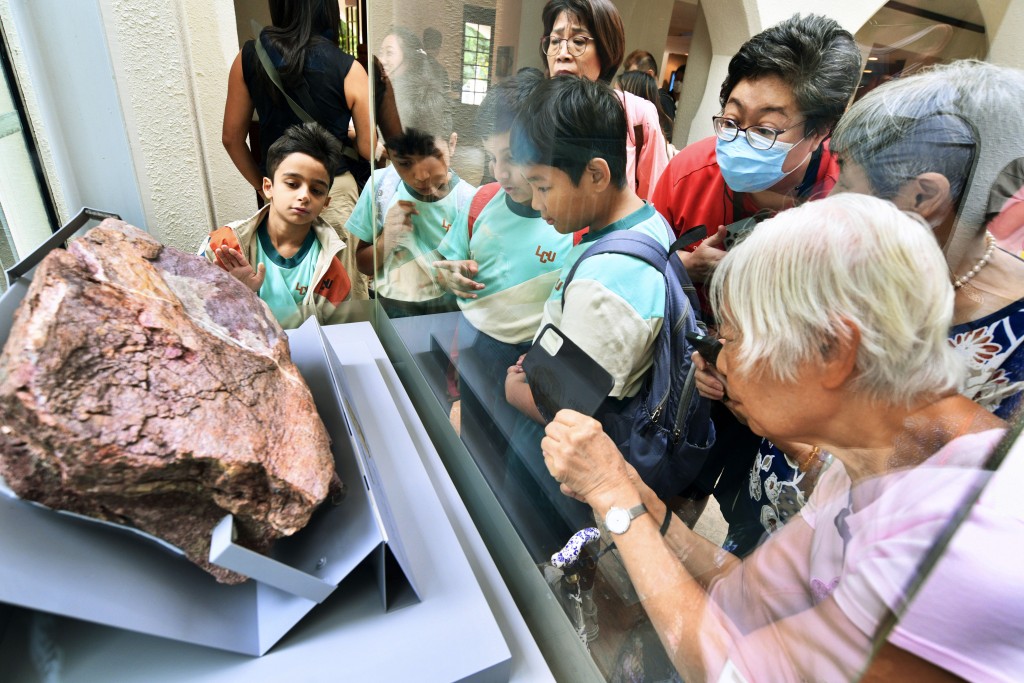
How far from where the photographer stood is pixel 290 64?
189 centimetres

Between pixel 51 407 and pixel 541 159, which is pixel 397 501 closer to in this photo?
pixel 51 407

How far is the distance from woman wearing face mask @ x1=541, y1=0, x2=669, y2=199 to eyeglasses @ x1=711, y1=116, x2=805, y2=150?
0.39 ft

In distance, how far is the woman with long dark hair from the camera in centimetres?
189

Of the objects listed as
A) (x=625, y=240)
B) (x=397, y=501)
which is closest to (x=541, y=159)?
(x=625, y=240)

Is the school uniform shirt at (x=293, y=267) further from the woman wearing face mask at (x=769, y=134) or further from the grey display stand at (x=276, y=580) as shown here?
the woman wearing face mask at (x=769, y=134)

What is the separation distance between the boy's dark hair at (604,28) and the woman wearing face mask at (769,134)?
0.16 m

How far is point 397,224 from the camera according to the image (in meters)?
1.92

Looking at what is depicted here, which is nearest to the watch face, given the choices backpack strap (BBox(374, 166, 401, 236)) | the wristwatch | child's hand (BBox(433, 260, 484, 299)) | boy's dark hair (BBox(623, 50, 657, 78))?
the wristwatch

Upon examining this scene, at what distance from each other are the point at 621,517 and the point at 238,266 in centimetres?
135

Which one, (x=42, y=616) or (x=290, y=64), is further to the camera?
(x=290, y=64)

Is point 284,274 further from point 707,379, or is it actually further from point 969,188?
point 969,188

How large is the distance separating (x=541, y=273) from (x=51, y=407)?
0.79 metres

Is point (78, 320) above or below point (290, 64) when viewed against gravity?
below

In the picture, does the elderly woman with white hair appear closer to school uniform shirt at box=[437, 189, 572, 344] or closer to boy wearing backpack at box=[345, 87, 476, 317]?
school uniform shirt at box=[437, 189, 572, 344]
